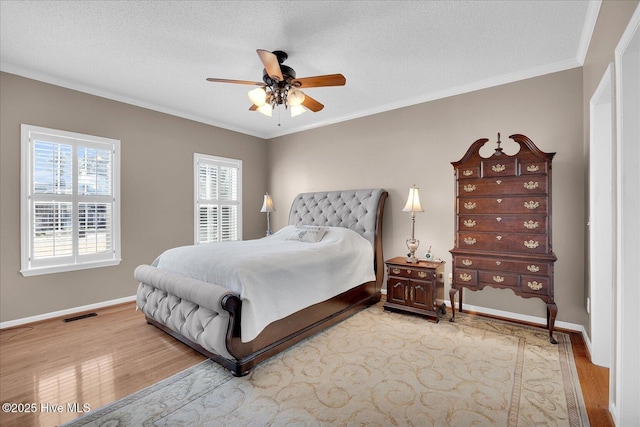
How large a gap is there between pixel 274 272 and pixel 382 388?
3.93 feet

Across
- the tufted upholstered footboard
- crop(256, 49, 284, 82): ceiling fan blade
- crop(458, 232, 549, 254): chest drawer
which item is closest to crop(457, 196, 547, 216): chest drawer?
crop(458, 232, 549, 254): chest drawer

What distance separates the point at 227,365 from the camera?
2.32 m

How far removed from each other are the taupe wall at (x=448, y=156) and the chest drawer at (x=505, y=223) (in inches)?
19.5

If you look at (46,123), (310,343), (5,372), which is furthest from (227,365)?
(46,123)

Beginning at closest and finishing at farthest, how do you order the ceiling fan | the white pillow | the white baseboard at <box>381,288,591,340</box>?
the ceiling fan < the white baseboard at <box>381,288,591,340</box> < the white pillow

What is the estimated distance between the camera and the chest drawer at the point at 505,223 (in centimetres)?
288

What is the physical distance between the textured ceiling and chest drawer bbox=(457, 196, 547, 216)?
143 centimetres

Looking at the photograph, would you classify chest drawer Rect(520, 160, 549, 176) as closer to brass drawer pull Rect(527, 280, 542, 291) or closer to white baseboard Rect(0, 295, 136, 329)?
brass drawer pull Rect(527, 280, 542, 291)

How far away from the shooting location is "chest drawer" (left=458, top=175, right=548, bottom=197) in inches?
Answer: 113

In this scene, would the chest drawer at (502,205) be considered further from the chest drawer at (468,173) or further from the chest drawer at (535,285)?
the chest drawer at (535,285)

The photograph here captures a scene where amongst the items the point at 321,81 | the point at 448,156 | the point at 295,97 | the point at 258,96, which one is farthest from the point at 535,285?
the point at 258,96

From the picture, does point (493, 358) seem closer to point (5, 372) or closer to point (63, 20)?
point (5, 372)

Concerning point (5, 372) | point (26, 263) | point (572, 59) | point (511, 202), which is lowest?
point (5, 372)

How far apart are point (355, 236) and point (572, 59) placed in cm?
292
